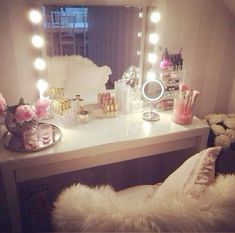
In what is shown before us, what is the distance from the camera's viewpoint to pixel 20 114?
1.29 metres

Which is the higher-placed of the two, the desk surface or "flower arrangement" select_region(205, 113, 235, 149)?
the desk surface

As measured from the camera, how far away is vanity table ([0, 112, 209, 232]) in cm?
128

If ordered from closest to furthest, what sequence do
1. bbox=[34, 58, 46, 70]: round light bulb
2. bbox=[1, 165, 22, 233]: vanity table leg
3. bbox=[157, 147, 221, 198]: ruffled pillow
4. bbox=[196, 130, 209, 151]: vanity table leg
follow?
bbox=[157, 147, 221, 198]: ruffled pillow < bbox=[1, 165, 22, 233]: vanity table leg < bbox=[34, 58, 46, 70]: round light bulb < bbox=[196, 130, 209, 151]: vanity table leg

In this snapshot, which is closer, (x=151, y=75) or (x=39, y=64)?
(x=39, y=64)

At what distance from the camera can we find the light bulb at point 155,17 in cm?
163

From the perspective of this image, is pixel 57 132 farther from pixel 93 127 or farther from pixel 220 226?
pixel 220 226

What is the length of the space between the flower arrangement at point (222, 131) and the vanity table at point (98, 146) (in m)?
0.25

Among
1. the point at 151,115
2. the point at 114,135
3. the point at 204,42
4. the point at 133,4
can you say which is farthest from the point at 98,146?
the point at 204,42

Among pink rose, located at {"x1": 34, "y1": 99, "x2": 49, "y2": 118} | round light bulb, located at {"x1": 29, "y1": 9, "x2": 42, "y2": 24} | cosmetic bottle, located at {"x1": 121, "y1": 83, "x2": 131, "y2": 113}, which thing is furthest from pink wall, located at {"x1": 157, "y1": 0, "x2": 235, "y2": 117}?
pink rose, located at {"x1": 34, "y1": 99, "x2": 49, "y2": 118}

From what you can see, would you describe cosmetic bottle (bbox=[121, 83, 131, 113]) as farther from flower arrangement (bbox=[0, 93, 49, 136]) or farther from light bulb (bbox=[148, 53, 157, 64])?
flower arrangement (bbox=[0, 93, 49, 136])

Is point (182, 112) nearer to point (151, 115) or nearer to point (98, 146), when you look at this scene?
point (151, 115)

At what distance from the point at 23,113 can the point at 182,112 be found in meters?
0.87

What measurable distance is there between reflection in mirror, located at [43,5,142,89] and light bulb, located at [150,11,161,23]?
7 cm

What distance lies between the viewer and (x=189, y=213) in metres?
0.82
